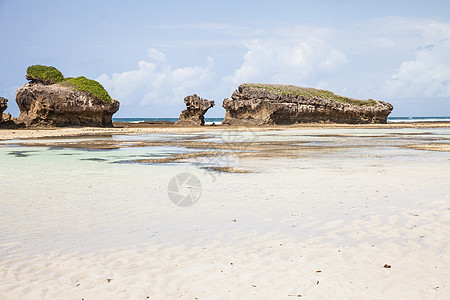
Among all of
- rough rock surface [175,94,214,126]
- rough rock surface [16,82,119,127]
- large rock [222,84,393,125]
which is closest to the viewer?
rough rock surface [16,82,119,127]

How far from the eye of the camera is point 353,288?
4.36 metres

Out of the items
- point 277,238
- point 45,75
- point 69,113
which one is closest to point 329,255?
point 277,238

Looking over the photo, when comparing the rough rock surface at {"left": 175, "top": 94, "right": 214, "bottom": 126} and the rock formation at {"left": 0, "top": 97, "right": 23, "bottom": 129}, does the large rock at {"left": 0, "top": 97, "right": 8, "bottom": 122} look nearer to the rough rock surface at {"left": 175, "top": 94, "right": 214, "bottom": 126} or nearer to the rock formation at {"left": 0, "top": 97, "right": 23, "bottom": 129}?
the rock formation at {"left": 0, "top": 97, "right": 23, "bottom": 129}

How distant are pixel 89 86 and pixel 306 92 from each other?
97.5 feet

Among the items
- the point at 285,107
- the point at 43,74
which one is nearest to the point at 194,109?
the point at 285,107

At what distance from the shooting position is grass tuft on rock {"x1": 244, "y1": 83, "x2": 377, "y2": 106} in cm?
5928

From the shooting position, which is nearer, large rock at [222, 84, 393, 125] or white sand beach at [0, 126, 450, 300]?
white sand beach at [0, 126, 450, 300]

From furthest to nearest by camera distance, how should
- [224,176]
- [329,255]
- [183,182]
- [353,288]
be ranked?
[224,176] < [183,182] < [329,255] < [353,288]

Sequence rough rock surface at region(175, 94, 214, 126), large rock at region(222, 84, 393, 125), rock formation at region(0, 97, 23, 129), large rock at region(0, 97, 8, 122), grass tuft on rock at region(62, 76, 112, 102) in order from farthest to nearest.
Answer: large rock at region(222, 84, 393, 125) < rough rock surface at region(175, 94, 214, 126) < grass tuft on rock at region(62, 76, 112, 102) < rock formation at region(0, 97, 23, 129) < large rock at region(0, 97, 8, 122)

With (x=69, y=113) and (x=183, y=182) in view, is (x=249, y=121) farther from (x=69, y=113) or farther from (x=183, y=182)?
(x=183, y=182)

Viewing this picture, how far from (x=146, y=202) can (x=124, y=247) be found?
9.74 ft

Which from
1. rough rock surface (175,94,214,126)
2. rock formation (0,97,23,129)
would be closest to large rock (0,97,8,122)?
rock formation (0,97,23,129)

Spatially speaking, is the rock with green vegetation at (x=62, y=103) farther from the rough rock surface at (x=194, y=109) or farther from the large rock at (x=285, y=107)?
the large rock at (x=285, y=107)

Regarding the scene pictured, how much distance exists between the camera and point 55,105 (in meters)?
43.9
